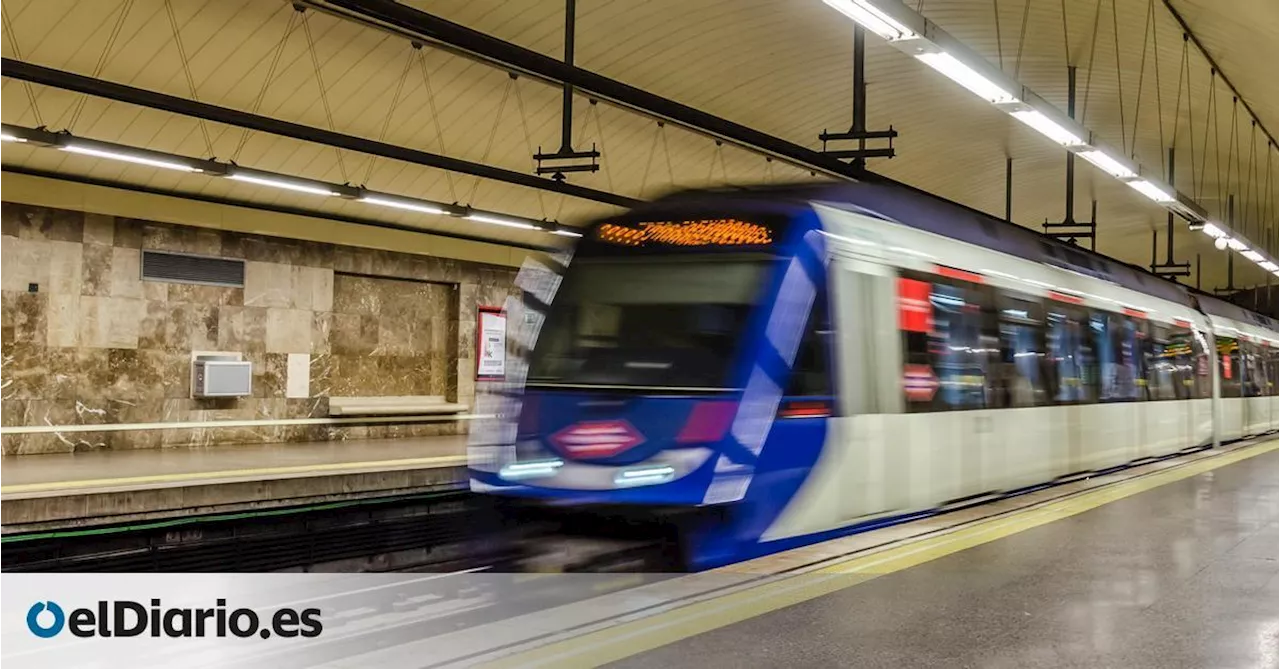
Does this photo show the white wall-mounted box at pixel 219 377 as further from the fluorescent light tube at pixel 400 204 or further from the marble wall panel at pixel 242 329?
the fluorescent light tube at pixel 400 204

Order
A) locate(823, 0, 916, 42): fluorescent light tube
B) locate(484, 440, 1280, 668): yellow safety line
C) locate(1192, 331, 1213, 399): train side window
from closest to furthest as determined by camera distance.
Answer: locate(484, 440, 1280, 668): yellow safety line → locate(823, 0, 916, 42): fluorescent light tube → locate(1192, 331, 1213, 399): train side window

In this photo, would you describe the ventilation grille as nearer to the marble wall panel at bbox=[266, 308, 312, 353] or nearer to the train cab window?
the marble wall panel at bbox=[266, 308, 312, 353]

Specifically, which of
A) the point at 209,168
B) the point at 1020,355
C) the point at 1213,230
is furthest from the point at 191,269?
the point at 1213,230

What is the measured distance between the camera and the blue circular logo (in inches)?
279

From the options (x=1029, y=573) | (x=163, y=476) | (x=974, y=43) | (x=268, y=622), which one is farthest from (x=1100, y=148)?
(x=163, y=476)

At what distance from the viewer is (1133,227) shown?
30.0m

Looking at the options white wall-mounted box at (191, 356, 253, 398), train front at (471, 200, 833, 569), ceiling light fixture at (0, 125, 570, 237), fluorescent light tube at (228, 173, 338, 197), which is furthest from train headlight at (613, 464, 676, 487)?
white wall-mounted box at (191, 356, 253, 398)

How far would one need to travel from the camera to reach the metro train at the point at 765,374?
21.1 feet

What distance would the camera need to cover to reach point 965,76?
8.49m

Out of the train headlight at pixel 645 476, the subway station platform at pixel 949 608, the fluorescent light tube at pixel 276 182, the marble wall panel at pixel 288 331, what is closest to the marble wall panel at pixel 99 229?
the marble wall panel at pixel 288 331

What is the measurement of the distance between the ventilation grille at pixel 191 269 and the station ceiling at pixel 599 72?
1034 mm

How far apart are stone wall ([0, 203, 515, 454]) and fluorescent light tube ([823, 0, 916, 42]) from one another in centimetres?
1128

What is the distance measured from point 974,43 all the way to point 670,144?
5.04 m

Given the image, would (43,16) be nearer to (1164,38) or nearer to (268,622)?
(268,622)
